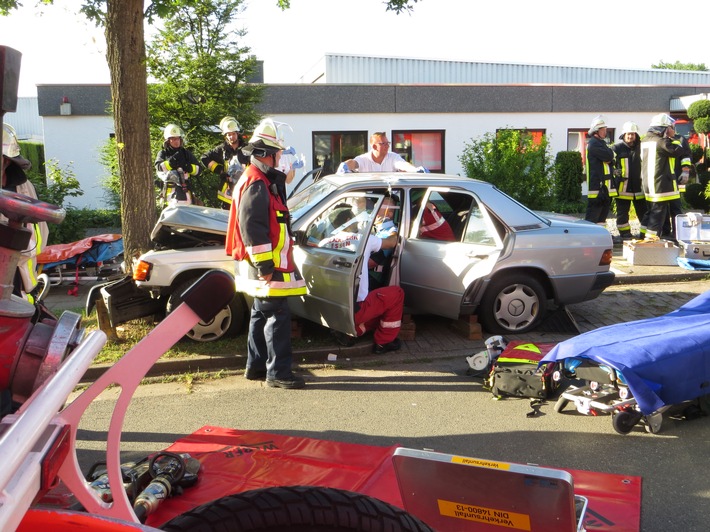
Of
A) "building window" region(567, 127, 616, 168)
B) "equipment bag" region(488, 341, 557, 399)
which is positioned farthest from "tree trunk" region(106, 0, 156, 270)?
"building window" region(567, 127, 616, 168)

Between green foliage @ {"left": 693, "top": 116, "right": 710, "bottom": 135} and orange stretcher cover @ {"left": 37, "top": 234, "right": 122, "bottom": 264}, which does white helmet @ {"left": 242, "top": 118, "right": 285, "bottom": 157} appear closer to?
orange stretcher cover @ {"left": 37, "top": 234, "right": 122, "bottom": 264}

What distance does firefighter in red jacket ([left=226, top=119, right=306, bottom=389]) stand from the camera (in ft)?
19.0

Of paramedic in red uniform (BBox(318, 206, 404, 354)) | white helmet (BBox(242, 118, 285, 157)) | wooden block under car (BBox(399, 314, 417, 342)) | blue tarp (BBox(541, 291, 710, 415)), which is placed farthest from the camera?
wooden block under car (BBox(399, 314, 417, 342))

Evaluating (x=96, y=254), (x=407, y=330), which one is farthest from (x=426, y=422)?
(x=96, y=254)

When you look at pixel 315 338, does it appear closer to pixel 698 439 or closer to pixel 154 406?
pixel 154 406

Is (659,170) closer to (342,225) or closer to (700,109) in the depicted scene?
(342,225)

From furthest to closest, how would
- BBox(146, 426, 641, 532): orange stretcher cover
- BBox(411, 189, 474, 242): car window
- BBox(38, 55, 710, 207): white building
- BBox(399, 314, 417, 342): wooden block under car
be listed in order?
BBox(38, 55, 710, 207): white building, BBox(411, 189, 474, 242): car window, BBox(399, 314, 417, 342): wooden block under car, BBox(146, 426, 641, 532): orange stretcher cover

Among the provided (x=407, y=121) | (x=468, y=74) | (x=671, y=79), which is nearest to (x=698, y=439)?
(x=407, y=121)

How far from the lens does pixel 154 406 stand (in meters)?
5.77

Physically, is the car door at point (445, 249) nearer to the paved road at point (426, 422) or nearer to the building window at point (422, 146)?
the paved road at point (426, 422)

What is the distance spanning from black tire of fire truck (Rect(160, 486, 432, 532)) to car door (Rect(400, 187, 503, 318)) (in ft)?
17.7

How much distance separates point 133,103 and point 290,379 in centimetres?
377

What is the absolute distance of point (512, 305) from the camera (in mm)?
7312

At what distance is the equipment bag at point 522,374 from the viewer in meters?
5.51
